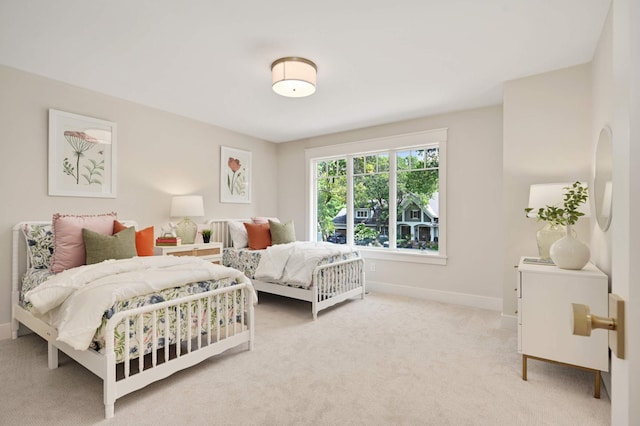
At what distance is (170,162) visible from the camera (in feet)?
14.1

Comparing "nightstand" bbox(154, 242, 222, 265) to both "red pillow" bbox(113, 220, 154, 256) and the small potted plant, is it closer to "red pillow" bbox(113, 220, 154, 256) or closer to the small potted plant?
"red pillow" bbox(113, 220, 154, 256)

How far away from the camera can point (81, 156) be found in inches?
135

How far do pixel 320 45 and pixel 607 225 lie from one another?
238 centimetres

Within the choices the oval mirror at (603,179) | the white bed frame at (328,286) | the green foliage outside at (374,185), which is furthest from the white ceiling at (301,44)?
the white bed frame at (328,286)

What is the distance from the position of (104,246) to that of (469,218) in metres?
3.99

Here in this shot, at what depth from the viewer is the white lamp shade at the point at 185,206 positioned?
13.5 feet

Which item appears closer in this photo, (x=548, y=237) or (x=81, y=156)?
(x=548, y=237)

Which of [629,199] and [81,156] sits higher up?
Result: [81,156]

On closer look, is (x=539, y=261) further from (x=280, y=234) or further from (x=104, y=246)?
(x=104, y=246)

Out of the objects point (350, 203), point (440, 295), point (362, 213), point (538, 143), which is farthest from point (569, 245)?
point (350, 203)

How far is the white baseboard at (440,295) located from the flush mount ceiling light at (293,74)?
3.04 metres

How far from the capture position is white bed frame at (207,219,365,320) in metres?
3.63

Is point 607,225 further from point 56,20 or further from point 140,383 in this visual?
point 56,20

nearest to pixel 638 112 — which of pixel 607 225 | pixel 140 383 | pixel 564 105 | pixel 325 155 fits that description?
pixel 607 225
